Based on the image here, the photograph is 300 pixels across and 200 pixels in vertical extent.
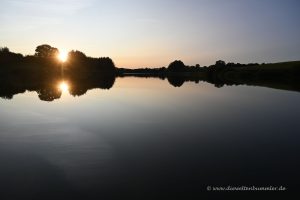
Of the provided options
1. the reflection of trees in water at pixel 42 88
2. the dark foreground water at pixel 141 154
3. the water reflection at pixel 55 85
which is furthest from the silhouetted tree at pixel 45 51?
the dark foreground water at pixel 141 154

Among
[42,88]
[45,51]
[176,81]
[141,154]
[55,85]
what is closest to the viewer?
[141,154]

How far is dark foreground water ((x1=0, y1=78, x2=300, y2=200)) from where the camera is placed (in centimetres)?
1167

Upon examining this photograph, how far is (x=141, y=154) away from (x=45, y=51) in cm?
16749

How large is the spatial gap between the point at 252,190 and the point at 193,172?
271 cm

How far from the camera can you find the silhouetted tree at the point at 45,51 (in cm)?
16850

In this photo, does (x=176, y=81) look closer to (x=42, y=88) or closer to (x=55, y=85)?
(x=55, y=85)

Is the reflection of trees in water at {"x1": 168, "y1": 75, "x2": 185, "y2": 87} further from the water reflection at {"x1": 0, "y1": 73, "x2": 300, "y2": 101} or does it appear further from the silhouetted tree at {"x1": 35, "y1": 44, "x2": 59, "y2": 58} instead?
the silhouetted tree at {"x1": 35, "y1": 44, "x2": 59, "y2": 58}

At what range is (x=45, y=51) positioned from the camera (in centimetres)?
17038

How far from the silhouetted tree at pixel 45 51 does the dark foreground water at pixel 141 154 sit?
5914 inches

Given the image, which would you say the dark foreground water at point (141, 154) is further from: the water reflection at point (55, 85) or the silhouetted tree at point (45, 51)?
the silhouetted tree at point (45, 51)

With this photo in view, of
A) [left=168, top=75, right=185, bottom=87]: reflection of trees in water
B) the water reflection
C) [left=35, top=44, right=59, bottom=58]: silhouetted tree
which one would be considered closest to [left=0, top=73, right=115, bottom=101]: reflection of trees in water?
the water reflection

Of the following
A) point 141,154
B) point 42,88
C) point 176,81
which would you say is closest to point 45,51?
point 176,81

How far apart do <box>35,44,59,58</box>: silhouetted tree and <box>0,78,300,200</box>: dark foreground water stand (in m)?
150

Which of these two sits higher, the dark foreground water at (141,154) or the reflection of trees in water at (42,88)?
the reflection of trees in water at (42,88)
